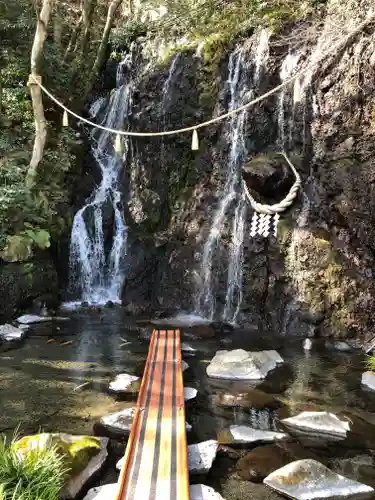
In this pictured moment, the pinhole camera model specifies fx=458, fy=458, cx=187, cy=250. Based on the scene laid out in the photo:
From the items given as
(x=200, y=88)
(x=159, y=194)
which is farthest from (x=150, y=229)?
(x=200, y=88)

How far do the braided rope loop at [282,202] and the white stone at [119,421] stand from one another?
6.57m

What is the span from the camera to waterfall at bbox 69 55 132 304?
13.2 m

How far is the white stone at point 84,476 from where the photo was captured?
13.0 feet

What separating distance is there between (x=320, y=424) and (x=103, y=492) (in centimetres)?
274

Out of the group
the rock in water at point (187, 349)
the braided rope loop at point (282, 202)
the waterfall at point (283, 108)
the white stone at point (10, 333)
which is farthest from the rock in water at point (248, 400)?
the waterfall at point (283, 108)

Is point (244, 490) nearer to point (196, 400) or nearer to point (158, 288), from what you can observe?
point (196, 400)

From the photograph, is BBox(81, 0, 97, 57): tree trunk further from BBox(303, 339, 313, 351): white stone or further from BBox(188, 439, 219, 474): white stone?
BBox(188, 439, 219, 474): white stone

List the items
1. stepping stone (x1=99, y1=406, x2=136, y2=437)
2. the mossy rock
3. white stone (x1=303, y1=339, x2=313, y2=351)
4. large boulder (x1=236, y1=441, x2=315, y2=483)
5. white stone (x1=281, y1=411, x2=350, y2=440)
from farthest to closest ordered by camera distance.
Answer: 1. white stone (x1=303, y1=339, x2=313, y2=351)
2. white stone (x1=281, y1=411, x2=350, y2=440)
3. stepping stone (x1=99, y1=406, x2=136, y2=437)
4. large boulder (x1=236, y1=441, x2=315, y2=483)
5. the mossy rock

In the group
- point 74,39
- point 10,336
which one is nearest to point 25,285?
point 10,336

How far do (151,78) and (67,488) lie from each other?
1289cm

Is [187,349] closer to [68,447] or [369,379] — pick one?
[369,379]

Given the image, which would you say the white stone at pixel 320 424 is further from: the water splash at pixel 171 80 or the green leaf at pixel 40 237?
the water splash at pixel 171 80

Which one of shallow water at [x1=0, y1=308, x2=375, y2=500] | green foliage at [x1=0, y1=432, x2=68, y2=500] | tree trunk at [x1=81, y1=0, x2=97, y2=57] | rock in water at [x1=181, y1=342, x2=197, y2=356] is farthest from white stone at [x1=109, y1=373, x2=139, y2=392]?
tree trunk at [x1=81, y1=0, x2=97, y2=57]

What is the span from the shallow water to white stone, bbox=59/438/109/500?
13cm
